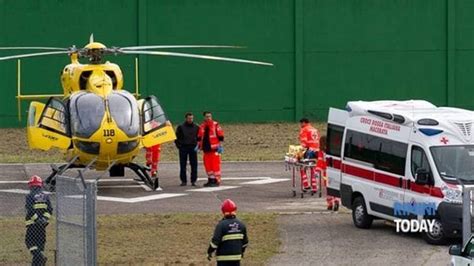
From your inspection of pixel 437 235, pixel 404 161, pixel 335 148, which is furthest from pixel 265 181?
pixel 437 235

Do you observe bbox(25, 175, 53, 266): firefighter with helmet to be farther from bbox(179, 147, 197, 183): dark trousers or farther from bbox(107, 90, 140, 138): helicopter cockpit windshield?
bbox(179, 147, 197, 183): dark trousers

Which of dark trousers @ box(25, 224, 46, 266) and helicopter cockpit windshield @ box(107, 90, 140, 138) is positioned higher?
helicopter cockpit windshield @ box(107, 90, 140, 138)

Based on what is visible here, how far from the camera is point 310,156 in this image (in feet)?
94.6

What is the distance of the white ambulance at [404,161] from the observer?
21.9 metres

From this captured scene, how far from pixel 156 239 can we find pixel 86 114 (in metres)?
6.71

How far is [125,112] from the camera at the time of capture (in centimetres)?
2925

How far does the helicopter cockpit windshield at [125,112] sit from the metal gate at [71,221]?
10349mm

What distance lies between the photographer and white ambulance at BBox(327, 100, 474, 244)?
861 inches

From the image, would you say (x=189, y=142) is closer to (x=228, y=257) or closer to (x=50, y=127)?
(x=50, y=127)

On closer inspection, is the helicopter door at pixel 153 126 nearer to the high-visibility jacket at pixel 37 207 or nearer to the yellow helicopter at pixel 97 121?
the yellow helicopter at pixel 97 121

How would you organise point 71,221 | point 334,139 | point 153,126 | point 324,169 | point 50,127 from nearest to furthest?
point 71,221 < point 334,139 < point 324,169 < point 50,127 < point 153,126

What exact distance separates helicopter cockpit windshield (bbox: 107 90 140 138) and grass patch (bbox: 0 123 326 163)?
8146 millimetres

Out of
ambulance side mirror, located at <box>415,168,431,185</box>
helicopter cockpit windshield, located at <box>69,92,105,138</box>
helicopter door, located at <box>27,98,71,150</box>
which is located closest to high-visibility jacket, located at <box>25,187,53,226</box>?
ambulance side mirror, located at <box>415,168,431,185</box>

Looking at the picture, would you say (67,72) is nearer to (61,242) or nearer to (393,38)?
(61,242)
